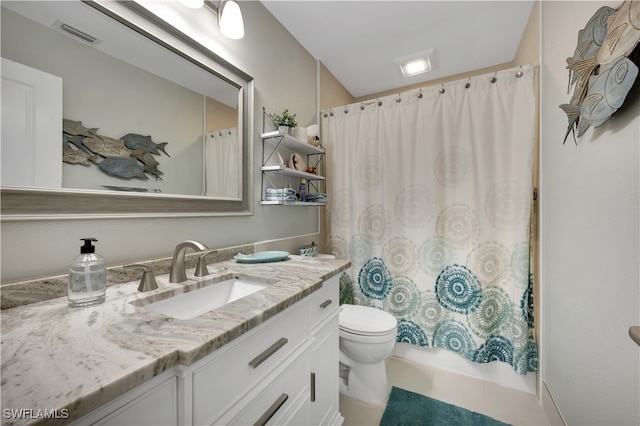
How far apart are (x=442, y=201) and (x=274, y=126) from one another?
1.32m

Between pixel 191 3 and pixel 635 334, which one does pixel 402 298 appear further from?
pixel 191 3

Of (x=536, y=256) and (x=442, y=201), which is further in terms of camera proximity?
(x=442, y=201)

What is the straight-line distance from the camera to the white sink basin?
34.3 inches

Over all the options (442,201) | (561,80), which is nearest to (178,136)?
(442,201)

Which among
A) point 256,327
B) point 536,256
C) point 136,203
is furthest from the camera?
point 536,256

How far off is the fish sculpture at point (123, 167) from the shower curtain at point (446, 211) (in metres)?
1.51

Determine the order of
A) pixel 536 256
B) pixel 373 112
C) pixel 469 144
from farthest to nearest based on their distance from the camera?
pixel 373 112 → pixel 469 144 → pixel 536 256

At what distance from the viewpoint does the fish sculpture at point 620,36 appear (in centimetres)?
69

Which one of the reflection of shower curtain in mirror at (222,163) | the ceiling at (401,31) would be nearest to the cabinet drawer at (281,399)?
the reflection of shower curtain in mirror at (222,163)

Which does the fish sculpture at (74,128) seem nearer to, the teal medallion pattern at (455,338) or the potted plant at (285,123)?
the potted plant at (285,123)

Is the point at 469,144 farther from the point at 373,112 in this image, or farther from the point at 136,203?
the point at 136,203

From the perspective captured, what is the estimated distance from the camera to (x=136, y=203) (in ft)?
3.23

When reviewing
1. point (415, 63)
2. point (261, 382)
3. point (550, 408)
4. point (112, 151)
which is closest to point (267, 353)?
point (261, 382)

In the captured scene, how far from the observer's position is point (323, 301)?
111 centimetres
